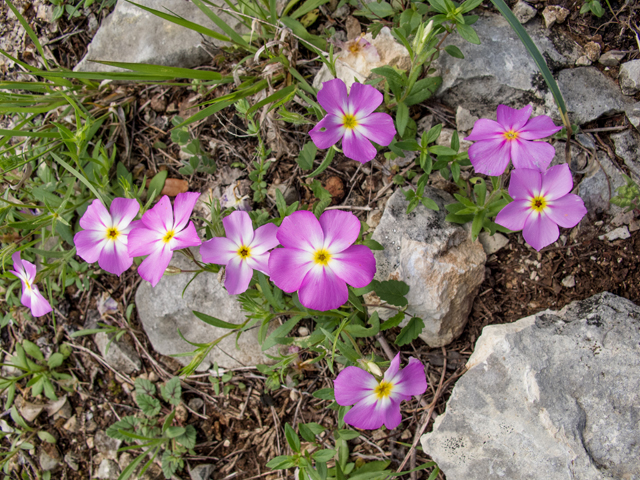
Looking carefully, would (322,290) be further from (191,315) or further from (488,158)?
(191,315)

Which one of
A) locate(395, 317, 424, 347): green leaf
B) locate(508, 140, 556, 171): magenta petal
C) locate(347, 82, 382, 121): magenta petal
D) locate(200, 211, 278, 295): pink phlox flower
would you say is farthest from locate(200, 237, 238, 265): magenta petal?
locate(508, 140, 556, 171): magenta petal

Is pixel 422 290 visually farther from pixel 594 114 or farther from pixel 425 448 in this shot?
pixel 594 114

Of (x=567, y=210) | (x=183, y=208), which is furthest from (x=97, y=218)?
(x=567, y=210)

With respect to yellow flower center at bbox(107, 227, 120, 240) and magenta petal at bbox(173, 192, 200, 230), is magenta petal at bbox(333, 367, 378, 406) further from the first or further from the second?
yellow flower center at bbox(107, 227, 120, 240)

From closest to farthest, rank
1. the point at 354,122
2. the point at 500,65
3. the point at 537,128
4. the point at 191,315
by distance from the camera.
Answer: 1. the point at 537,128
2. the point at 354,122
3. the point at 500,65
4. the point at 191,315

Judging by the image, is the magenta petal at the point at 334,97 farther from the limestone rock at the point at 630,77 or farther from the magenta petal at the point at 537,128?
the limestone rock at the point at 630,77

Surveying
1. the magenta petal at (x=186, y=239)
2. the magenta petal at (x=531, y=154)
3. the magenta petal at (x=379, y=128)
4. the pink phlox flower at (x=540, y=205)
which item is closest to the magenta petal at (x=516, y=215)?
the pink phlox flower at (x=540, y=205)
